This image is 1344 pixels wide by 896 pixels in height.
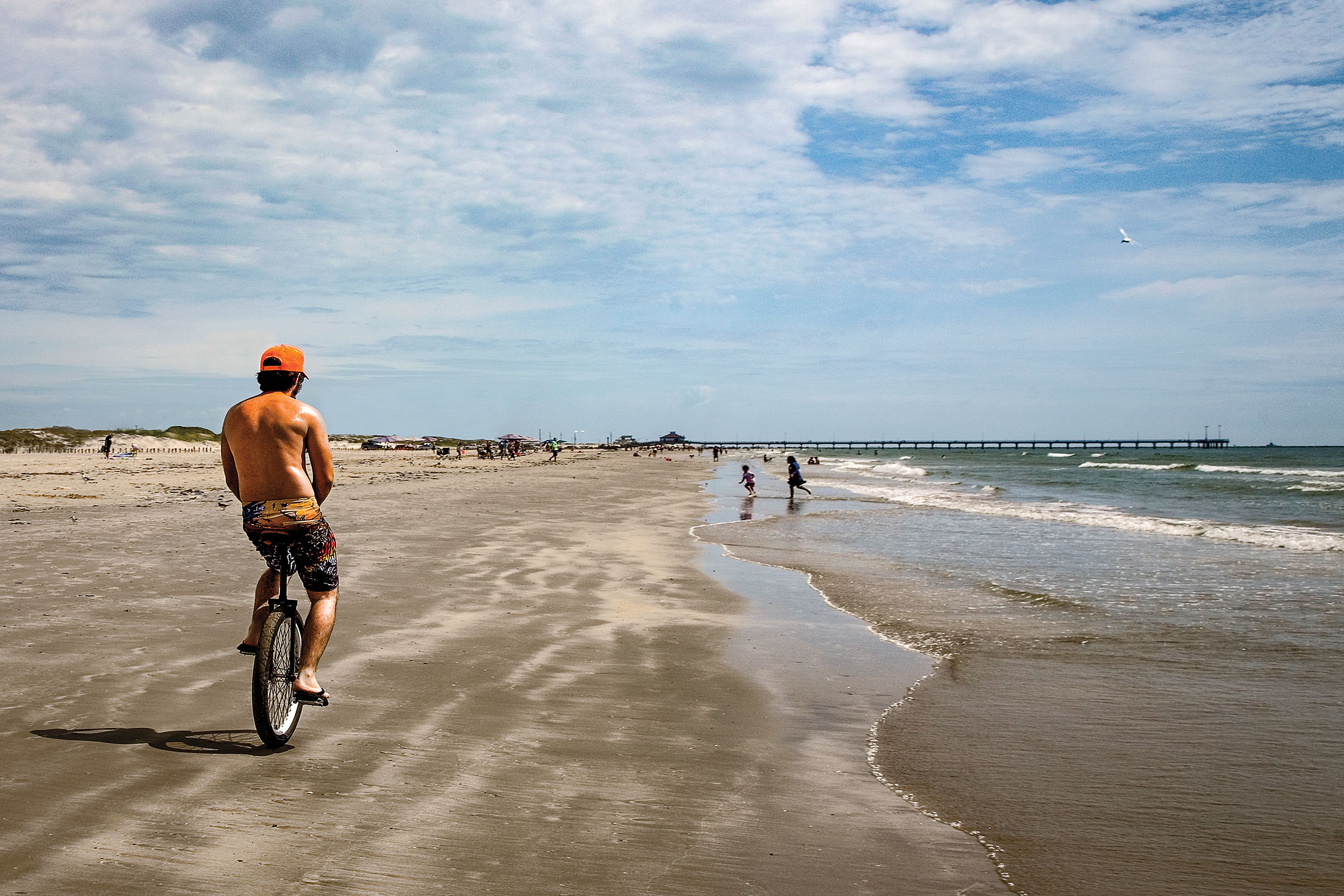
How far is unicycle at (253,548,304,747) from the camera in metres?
4.35

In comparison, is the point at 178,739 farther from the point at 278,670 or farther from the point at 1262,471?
the point at 1262,471

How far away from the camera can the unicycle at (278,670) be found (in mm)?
4352

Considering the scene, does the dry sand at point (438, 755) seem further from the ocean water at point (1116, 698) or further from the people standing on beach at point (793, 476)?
the people standing on beach at point (793, 476)

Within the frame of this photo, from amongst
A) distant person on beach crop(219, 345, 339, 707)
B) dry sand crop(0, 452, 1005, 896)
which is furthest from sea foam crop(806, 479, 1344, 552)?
distant person on beach crop(219, 345, 339, 707)

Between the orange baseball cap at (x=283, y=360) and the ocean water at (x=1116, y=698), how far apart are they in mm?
3706

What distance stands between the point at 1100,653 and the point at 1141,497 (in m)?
30.0

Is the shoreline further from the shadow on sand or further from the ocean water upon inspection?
the shadow on sand

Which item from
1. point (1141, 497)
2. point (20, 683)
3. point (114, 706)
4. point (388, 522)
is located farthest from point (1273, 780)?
point (1141, 497)

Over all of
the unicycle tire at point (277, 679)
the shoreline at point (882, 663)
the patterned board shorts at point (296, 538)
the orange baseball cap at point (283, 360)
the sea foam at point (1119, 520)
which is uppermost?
the orange baseball cap at point (283, 360)

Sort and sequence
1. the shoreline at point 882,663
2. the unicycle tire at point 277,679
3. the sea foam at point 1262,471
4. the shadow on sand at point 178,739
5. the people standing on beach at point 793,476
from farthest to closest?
the sea foam at point 1262,471, the people standing on beach at point 793,476, the shadow on sand at point 178,739, the unicycle tire at point 277,679, the shoreline at point 882,663

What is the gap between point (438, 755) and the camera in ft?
14.8

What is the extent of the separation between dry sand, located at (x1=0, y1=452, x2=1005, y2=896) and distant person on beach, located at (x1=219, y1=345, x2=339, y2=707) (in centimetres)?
67

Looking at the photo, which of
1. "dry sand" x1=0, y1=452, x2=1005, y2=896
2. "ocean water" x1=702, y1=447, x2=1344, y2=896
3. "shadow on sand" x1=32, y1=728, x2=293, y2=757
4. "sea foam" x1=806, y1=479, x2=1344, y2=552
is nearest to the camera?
"dry sand" x1=0, y1=452, x2=1005, y2=896

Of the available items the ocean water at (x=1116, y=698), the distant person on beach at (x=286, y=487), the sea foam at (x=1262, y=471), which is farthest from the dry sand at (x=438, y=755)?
the sea foam at (x=1262, y=471)
